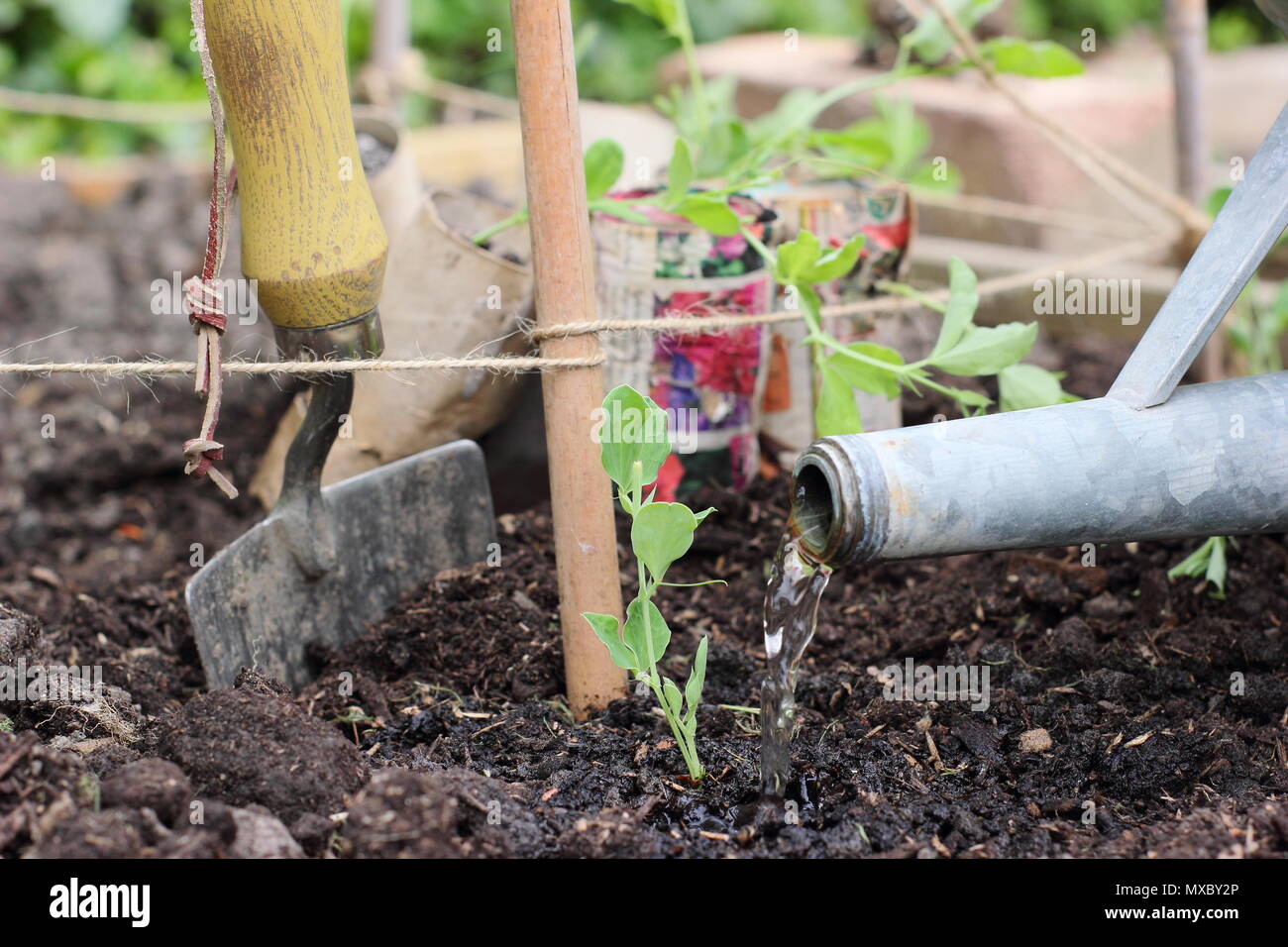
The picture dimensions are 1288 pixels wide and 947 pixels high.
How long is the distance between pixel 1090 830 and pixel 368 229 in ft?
3.05

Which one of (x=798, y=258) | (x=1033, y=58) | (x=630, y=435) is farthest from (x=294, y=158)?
(x=1033, y=58)

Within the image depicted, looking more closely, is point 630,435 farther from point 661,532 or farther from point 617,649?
point 617,649

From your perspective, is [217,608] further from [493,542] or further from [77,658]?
[493,542]

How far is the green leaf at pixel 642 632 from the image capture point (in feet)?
3.92

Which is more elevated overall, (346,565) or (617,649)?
(346,565)

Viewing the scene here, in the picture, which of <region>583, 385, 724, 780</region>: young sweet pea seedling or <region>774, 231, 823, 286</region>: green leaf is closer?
<region>583, 385, 724, 780</region>: young sweet pea seedling

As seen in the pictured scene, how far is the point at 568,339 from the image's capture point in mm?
1300

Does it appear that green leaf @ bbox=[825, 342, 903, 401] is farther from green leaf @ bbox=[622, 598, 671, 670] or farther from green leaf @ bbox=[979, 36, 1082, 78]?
green leaf @ bbox=[979, 36, 1082, 78]

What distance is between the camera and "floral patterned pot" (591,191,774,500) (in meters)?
1.67

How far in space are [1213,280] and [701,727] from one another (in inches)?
26.7

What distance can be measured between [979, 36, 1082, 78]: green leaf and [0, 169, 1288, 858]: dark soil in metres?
0.66

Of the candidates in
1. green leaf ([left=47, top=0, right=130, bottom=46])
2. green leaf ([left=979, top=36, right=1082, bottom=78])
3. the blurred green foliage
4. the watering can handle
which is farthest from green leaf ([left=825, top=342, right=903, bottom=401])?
green leaf ([left=47, top=0, right=130, bottom=46])

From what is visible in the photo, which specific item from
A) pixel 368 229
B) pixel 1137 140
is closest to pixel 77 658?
pixel 368 229

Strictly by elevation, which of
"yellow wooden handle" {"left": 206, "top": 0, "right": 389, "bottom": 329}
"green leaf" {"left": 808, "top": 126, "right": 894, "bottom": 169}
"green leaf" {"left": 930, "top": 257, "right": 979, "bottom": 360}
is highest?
"green leaf" {"left": 808, "top": 126, "right": 894, "bottom": 169}
